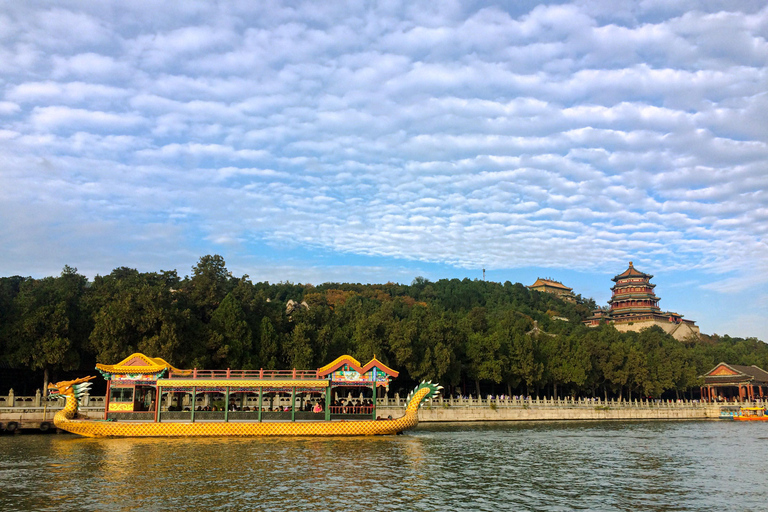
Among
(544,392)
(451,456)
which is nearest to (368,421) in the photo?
(451,456)

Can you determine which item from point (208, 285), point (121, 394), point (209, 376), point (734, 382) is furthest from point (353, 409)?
point (734, 382)

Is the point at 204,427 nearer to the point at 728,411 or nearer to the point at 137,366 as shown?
the point at 137,366

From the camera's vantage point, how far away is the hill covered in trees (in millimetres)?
41688

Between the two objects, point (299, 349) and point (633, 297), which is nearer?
point (299, 349)

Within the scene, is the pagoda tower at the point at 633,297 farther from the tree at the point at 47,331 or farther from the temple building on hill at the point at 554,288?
the tree at the point at 47,331

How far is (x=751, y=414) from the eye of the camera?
66188 mm

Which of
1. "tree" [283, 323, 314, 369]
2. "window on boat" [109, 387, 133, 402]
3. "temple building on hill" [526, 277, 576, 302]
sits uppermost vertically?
"temple building on hill" [526, 277, 576, 302]

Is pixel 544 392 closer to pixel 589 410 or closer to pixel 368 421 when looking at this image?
pixel 589 410

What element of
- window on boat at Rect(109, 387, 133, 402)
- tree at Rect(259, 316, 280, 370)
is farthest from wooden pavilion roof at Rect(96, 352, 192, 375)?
tree at Rect(259, 316, 280, 370)

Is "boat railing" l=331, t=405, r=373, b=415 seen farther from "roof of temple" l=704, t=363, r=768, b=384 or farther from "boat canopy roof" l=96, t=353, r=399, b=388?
"roof of temple" l=704, t=363, r=768, b=384

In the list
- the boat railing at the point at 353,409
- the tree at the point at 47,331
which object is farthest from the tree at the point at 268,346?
the boat railing at the point at 353,409

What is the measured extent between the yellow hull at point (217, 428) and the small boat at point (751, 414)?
50394 mm

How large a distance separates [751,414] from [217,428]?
5995 centimetres

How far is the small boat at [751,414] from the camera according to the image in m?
64.7
